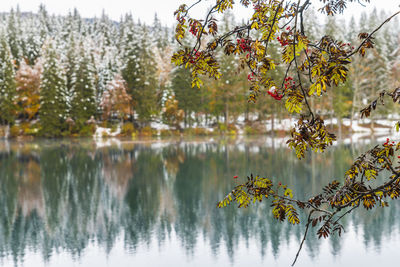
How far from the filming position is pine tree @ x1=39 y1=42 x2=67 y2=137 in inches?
2090

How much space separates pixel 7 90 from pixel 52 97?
6599 millimetres

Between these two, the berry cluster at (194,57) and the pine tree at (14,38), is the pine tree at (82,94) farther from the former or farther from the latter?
the berry cluster at (194,57)

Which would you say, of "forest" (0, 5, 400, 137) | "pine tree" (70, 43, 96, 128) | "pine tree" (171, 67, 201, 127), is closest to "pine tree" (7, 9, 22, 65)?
"forest" (0, 5, 400, 137)

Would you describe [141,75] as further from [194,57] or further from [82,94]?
[194,57]

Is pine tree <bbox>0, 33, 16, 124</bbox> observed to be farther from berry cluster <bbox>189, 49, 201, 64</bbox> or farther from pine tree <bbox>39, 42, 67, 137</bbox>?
berry cluster <bbox>189, 49, 201, 64</bbox>

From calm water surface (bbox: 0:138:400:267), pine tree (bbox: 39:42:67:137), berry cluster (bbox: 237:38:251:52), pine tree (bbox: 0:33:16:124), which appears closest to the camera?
berry cluster (bbox: 237:38:251:52)

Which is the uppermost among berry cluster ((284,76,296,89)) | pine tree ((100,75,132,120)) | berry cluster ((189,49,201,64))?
pine tree ((100,75,132,120))

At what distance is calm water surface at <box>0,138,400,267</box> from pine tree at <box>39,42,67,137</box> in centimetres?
2364

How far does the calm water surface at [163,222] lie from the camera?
43.1ft

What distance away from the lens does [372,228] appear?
15.0 metres

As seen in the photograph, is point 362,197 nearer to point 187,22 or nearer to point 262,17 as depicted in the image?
point 262,17

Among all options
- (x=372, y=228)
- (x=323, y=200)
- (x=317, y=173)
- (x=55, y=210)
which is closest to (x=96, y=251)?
(x=55, y=210)

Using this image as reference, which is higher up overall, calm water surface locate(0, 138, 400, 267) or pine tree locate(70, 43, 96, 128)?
pine tree locate(70, 43, 96, 128)

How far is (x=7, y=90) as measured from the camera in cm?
5516
